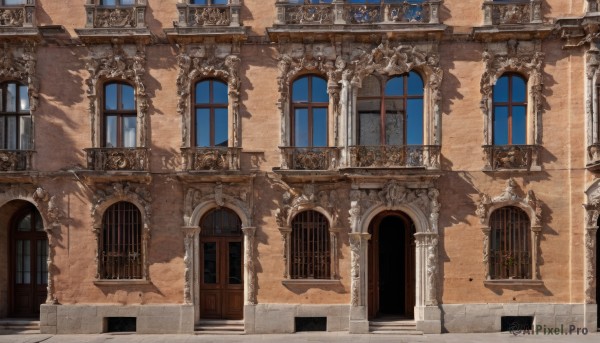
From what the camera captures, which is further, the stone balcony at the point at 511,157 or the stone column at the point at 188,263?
the stone column at the point at 188,263

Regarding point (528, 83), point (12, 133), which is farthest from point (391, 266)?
point (12, 133)

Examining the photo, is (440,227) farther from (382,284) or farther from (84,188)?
(84,188)

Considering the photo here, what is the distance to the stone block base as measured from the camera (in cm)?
1716

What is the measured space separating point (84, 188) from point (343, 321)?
8828 mm

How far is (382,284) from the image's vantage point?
18.9 meters

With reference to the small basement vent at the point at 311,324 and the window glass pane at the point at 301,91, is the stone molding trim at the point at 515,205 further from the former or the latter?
the window glass pane at the point at 301,91

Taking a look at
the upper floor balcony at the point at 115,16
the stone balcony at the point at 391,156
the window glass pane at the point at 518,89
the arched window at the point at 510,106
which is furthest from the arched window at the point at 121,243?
the window glass pane at the point at 518,89

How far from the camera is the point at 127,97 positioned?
58.5 feet

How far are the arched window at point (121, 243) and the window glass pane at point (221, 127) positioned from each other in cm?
331

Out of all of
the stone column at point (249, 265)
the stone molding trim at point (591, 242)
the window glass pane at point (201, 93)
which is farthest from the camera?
the window glass pane at point (201, 93)

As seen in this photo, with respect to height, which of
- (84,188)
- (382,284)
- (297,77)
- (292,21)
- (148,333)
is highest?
(292,21)

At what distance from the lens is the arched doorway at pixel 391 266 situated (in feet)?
58.3

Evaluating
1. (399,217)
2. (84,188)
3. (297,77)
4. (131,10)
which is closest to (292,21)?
(297,77)

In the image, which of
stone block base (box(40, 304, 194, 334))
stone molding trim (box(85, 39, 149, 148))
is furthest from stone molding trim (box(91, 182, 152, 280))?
stone molding trim (box(85, 39, 149, 148))
